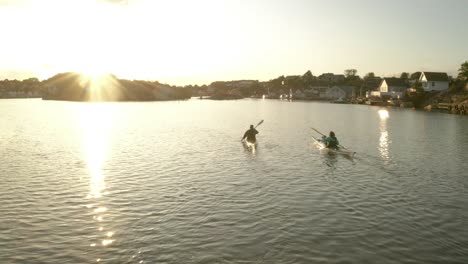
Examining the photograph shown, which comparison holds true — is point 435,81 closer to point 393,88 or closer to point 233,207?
point 393,88

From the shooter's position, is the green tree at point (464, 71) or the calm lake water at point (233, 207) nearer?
the calm lake water at point (233, 207)

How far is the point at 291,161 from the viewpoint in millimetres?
37250

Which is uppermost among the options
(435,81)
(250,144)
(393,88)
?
(435,81)

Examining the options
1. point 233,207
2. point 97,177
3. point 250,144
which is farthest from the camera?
point 250,144

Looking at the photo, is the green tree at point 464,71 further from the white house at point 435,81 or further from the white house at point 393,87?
the white house at point 393,87

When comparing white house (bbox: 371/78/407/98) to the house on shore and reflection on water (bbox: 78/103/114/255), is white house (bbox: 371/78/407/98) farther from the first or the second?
reflection on water (bbox: 78/103/114/255)

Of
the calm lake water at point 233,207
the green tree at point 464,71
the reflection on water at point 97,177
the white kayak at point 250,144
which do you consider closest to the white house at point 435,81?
the green tree at point 464,71

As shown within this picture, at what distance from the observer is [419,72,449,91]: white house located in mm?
139375

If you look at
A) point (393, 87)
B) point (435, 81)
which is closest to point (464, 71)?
point (435, 81)

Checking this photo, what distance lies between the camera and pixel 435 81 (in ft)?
458

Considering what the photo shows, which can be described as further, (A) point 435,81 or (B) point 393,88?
(B) point 393,88

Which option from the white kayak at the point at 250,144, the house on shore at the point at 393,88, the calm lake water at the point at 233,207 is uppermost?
the house on shore at the point at 393,88

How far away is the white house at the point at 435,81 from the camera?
139 m

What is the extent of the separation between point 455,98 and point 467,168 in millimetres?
100477
